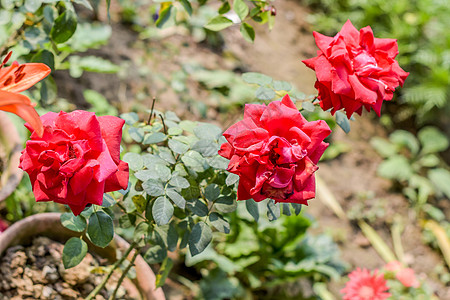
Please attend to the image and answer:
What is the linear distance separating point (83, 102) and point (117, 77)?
0.33 m

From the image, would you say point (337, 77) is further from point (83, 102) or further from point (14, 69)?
point (83, 102)

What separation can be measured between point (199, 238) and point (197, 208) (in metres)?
0.06

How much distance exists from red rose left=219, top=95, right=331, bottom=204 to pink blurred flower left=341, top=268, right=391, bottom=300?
81 cm

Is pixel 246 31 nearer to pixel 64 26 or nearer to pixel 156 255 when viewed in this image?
pixel 64 26

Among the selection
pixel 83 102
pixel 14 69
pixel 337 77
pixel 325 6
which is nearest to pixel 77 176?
pixel 14 69

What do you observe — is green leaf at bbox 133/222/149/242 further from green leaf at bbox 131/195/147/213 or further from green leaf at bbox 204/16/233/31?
green leaf at bbox 204/16/233/31

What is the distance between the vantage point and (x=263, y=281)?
1.93 m

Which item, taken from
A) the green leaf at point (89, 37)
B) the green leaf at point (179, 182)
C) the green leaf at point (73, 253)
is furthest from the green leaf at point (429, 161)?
the green leaf at point (73, 253)

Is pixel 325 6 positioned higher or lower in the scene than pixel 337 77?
lower

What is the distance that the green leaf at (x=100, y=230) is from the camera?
0.90 metres

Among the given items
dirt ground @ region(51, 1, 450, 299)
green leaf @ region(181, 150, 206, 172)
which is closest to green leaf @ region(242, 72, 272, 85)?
green leaf @ region(181, 150, 206, 172)

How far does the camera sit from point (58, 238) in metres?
1.23

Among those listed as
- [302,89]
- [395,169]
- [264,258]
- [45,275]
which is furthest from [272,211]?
[302,89]

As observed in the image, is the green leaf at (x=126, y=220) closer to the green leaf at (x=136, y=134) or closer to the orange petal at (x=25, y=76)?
the green leaf at (x=136, y=134)
